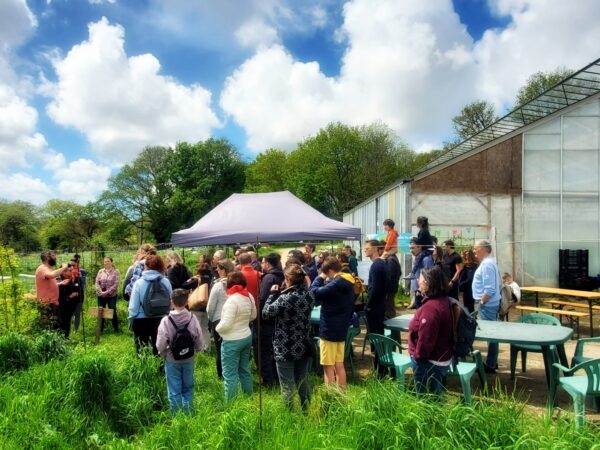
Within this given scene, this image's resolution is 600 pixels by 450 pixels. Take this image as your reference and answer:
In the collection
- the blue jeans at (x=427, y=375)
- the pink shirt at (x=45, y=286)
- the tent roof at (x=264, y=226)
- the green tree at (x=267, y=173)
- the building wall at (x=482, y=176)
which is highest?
the green tree at (x=267, y=173)

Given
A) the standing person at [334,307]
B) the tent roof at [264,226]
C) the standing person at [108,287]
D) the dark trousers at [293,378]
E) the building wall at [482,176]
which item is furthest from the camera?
the building wall at [482,176]

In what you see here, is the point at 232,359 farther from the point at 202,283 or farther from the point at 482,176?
the point at 482,176

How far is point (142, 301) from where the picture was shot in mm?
5348

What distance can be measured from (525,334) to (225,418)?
11.4 ft

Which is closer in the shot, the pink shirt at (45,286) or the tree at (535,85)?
the pink shirt at (45,286)

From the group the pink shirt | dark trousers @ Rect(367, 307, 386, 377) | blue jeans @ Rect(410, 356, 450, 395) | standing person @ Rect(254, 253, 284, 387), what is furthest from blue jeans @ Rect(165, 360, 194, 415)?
the pink shirt

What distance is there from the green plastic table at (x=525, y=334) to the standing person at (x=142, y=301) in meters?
2.87

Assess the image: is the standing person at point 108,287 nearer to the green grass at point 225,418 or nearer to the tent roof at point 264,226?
the tent roof at point 264,226

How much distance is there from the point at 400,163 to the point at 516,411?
132 feet

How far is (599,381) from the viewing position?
12.9 feet

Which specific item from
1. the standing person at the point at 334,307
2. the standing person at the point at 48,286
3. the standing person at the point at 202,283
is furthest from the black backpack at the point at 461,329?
the standing person at the point at 48,286

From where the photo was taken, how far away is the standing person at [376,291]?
5473 millimetres

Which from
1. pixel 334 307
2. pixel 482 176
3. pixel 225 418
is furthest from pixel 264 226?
pixel 482 176

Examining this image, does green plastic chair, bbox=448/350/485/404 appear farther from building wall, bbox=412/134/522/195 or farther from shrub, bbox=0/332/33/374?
building wall, bbox=412/134/522/195
